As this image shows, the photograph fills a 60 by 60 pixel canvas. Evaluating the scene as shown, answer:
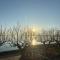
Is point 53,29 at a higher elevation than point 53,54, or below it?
higher

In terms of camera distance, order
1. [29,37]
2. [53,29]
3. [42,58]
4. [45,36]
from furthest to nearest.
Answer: [53,29] → [45,36] → [29,37] → [42,58]

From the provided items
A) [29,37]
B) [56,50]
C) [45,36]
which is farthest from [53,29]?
[56,50]

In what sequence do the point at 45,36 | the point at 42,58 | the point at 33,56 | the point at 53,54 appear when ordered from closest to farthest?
the point at 42,58, the point at 33,56, the point at 53,54, the point at 45,36

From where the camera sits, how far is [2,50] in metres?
8.61

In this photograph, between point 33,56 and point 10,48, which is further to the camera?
point 10,48

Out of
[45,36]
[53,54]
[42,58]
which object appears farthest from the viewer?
[45,36]

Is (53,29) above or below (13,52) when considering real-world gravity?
above

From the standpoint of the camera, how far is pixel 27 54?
7.96m

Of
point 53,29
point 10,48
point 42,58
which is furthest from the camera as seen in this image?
point 53,29

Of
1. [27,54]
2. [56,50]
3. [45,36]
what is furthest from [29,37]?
[27,54]

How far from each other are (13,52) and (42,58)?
255cm

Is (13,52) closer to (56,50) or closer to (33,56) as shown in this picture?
(33,56)

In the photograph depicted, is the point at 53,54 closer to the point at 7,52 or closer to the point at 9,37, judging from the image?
the point at 7,52

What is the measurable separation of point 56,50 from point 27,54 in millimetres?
2460
